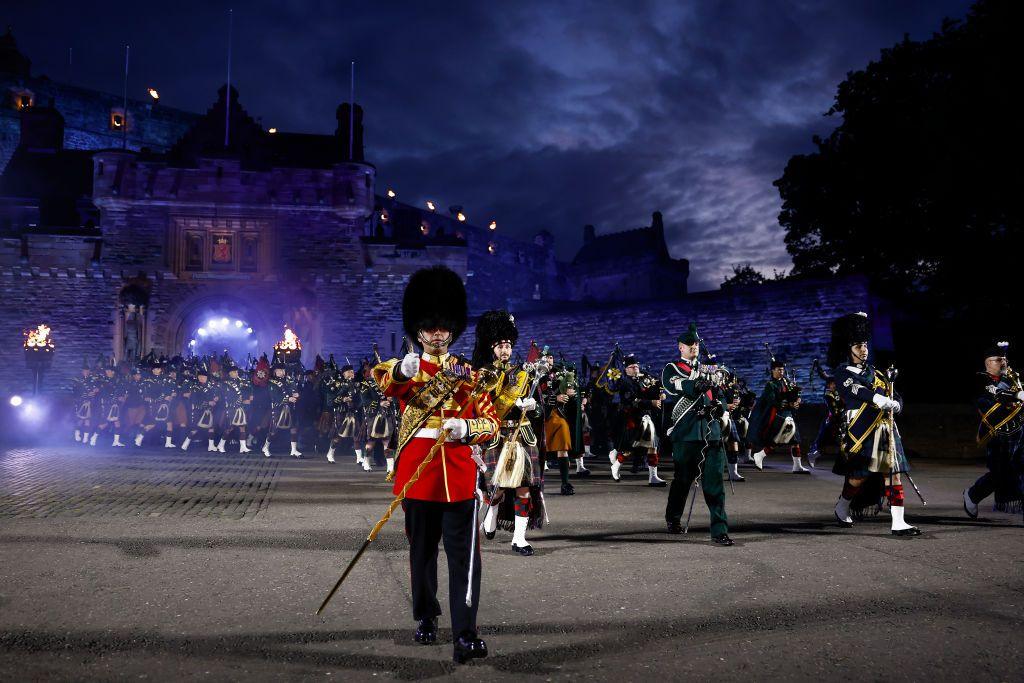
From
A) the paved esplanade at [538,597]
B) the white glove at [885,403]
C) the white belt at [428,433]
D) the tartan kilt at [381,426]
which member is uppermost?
the white glove at [885,403]

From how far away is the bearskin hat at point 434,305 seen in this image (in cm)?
420

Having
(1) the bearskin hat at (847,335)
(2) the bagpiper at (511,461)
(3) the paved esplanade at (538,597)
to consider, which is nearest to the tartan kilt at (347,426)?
(3) the paved esplanade at (538,597)

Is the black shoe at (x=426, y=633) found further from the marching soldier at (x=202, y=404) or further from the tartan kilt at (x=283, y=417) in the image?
the marching soldier at (x=202, y=404)

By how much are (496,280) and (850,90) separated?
95.2 ft

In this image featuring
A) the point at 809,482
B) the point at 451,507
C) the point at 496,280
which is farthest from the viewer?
the point at 496,280

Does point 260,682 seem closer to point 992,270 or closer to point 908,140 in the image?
point 992,270

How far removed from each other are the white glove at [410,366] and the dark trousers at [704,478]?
3937mm

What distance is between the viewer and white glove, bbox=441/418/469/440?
3.96 m

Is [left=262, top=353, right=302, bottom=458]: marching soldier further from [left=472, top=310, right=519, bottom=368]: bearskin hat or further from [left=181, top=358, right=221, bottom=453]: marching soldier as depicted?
[left=472, top=310, right=519, bottom=368]: bearskin hat

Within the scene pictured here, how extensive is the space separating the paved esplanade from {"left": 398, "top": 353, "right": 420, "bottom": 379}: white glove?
56.0 inches

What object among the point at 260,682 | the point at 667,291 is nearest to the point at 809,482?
the point at 260,682

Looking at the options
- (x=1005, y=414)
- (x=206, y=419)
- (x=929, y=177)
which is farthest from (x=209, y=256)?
(x=1005, y=414)

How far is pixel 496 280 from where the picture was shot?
56.4 meters

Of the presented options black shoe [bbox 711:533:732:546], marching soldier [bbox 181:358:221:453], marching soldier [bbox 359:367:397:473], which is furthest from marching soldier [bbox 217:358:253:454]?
black shoe [bbox 711:533:732:546]
